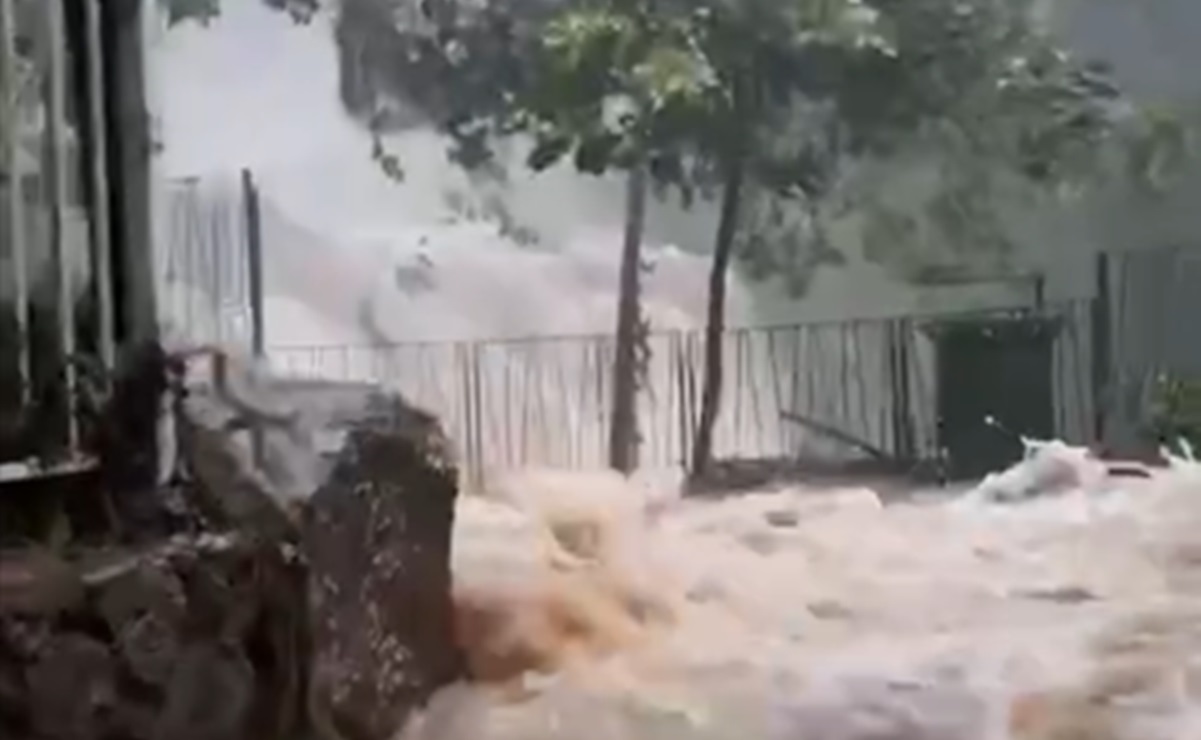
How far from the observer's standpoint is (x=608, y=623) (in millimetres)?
1294

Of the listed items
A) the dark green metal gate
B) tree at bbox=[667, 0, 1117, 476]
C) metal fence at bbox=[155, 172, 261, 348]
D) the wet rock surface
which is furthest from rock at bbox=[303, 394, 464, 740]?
the dark green metal gate

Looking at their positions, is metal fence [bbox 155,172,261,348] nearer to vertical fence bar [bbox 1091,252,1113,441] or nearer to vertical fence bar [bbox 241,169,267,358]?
vertical fence bar [bbox 241,169,267,358]

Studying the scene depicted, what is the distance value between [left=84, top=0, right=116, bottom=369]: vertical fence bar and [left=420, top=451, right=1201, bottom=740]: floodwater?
29 centimetres

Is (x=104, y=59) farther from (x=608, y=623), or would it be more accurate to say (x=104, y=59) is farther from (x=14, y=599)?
(x=608, y=623)

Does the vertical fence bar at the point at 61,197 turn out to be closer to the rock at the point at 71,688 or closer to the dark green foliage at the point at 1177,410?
the rock at the point at 71,688

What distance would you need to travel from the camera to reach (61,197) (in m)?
1.09

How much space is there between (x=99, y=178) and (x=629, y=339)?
0.42 m

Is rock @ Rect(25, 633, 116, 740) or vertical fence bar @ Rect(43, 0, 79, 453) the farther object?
vertical fence bar @ Rect(43, 0, 79, 453)

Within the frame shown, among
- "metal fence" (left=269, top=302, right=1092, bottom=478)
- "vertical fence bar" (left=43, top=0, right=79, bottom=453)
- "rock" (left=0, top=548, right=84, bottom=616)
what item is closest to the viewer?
"rock" (left=0, top=548, right=84, bottom=616)

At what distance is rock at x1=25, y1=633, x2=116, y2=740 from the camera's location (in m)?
0.97

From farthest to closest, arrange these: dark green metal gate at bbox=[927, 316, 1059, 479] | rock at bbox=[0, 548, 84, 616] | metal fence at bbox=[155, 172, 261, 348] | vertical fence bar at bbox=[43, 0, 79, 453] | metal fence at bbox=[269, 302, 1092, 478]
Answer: dark green metal gate at bbox=[927, 316, 1059, 479] < metal fence at bbox=[269, 302, 1092, 478] < metal fence at bbox=[155, 172, 261, 348] < vertical fence bar at bbox=[43, 0, 79, 453] < rock at bbox=[0, 548, 84, 616]

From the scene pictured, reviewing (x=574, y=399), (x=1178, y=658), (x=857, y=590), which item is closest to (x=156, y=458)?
(x=574, y=399)

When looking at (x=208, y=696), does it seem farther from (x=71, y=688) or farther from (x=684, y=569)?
(x=684, y=569)

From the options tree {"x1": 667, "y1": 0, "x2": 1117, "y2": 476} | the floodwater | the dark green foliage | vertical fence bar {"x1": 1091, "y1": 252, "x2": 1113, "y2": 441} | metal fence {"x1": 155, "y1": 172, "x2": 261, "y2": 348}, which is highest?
tree {"x1": 667, "y1": 0, "x2": 1117, "y2": 476}
